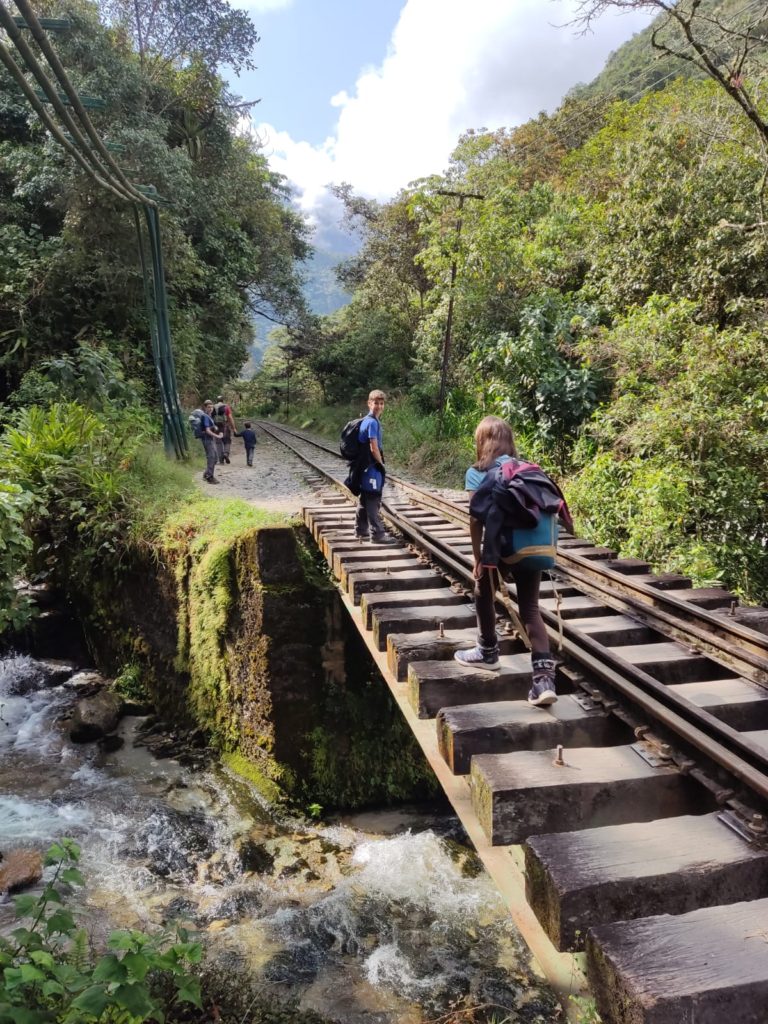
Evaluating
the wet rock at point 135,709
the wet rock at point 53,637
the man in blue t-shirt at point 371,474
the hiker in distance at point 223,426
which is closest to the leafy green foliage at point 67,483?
the wet rock at point 53,637

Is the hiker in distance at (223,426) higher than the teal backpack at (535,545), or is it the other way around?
the hiker in distance at (223,426)

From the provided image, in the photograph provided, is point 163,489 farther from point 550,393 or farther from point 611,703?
point 611,703

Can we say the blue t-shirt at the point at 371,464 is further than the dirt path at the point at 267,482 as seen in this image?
No

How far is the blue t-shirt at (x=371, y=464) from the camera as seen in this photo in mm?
6066

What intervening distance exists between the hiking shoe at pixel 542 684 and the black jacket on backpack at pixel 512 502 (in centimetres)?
63

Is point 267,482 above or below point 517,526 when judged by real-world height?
below

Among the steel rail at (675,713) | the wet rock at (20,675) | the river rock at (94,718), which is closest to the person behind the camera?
the steel rail at (675,713)

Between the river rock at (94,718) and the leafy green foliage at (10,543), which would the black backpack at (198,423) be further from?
the river rock at (94,718)

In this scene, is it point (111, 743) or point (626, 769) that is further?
point (111, 743)

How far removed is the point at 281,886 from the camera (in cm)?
577

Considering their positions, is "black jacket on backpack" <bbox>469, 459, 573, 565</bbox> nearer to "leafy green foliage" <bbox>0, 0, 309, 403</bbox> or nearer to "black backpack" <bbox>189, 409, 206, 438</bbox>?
"black backpack" <bbox>189, 409, 206, 438</bbox>

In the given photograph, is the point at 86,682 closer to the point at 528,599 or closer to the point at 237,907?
the point at 237,907

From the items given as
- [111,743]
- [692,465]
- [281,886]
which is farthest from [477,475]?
[111,743]

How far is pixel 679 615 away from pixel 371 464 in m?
3.09
